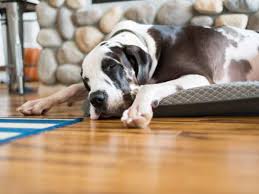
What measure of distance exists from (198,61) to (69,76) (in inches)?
63.6

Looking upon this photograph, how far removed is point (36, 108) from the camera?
78.9 inches

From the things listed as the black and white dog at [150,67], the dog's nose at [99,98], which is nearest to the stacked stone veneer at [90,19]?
the black and white dog at [150,67]

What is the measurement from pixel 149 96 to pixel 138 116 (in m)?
0.17

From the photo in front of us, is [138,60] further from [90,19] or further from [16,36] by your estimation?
[16,36]

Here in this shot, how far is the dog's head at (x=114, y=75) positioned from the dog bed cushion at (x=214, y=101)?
163mm

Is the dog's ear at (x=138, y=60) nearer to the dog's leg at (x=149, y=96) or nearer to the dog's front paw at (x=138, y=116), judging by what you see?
the dog's leg at (x=149, y=96)

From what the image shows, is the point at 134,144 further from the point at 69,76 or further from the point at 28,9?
the point at 28,9

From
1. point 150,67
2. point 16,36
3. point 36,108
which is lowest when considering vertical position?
point 36,108

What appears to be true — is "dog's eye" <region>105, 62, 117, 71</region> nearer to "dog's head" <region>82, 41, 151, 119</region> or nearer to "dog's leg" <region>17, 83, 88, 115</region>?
"dog's head" <region>82, 41, 151, 119</region>

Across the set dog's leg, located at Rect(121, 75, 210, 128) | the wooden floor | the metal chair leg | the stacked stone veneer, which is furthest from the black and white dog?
the metal chair leg

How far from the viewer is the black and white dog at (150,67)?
170 cm

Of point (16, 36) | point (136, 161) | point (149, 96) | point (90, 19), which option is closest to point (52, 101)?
point (149, 96)

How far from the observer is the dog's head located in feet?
5.56

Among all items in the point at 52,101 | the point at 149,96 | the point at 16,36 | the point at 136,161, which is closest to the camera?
the point at 136,161
